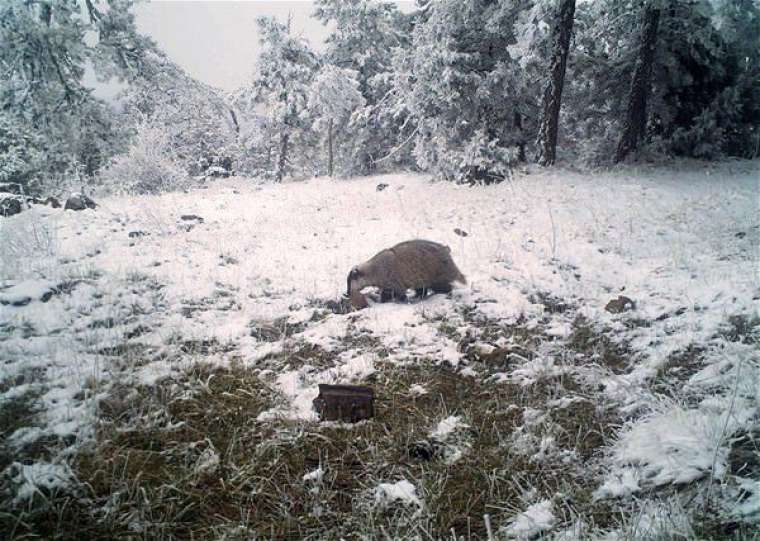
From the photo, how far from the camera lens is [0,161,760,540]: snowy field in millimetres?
2297

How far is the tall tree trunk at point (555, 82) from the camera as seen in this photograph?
38.1 ft

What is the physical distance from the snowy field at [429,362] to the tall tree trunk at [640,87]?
557 cm

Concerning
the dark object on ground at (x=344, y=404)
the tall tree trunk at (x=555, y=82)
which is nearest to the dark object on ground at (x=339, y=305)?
the dark object on ground at (x=344, y=404)

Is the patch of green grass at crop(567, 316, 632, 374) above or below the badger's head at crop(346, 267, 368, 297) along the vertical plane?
below

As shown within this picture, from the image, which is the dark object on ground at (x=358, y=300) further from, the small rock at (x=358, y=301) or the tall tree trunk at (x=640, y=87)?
the tall tree trunk at (x=640, y=87)

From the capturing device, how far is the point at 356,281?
5672 millimetres

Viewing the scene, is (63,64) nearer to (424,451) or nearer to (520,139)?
(424,451)

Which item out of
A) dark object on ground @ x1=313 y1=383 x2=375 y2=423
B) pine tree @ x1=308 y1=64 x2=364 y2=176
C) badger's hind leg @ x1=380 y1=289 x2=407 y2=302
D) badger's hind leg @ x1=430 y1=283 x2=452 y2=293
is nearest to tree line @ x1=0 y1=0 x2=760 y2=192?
pine tree @ x1=308 y1=64 x2=364 y2=176

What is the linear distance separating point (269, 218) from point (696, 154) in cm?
1364

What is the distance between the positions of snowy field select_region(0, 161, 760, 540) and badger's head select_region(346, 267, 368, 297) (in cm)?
20

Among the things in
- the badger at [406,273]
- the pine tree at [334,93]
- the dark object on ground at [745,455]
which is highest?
the pine tree at [334,93]

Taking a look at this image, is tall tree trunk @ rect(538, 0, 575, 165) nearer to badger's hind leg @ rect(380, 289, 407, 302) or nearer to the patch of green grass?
badger's hind leg @ rect(380, 289, 407, 302)

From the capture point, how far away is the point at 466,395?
11.7 ft

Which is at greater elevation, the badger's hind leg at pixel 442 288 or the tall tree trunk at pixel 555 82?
the tall tree trunk at pixel 555 82
